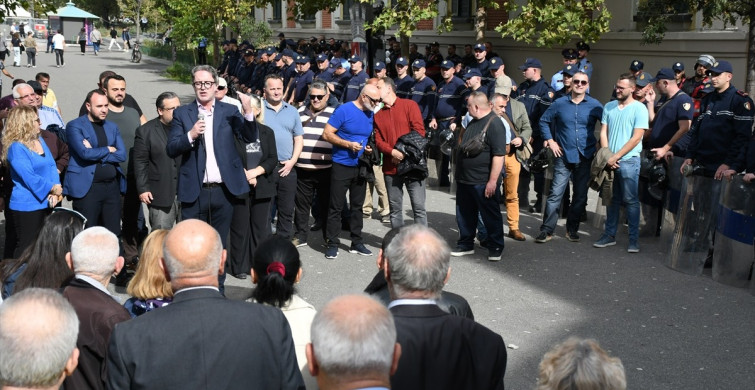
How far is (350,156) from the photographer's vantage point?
9398mm

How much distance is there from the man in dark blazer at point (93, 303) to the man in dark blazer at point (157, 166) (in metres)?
3.37

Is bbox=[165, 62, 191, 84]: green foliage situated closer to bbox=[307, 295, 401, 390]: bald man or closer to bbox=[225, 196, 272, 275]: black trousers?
bbox=[225, 196, 272, 275]: black trousers

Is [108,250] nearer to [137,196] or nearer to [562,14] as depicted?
[137,196]

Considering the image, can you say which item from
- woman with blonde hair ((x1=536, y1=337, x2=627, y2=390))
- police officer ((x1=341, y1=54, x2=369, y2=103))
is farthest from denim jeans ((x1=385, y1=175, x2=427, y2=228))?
woman with blonde hair ((x1=536, y1=337, x2=627, y2=390))

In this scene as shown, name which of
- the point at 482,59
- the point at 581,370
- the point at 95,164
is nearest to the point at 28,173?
the point at 95,164

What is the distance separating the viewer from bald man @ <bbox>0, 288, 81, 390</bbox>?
297 centimetres

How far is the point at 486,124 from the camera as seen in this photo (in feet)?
29.5

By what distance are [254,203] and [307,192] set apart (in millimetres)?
1246

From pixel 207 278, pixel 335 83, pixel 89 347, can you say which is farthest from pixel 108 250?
pixel 335 83

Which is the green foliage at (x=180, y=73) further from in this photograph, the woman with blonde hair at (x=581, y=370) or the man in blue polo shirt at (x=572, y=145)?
the woman with blonde hair at (x=581, y=370)

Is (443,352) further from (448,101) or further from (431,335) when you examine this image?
(448,101)

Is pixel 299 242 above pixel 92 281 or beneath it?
beneath

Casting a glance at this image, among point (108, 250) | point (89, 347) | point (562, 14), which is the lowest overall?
point (89, 347)

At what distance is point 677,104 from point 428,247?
7074 mm
